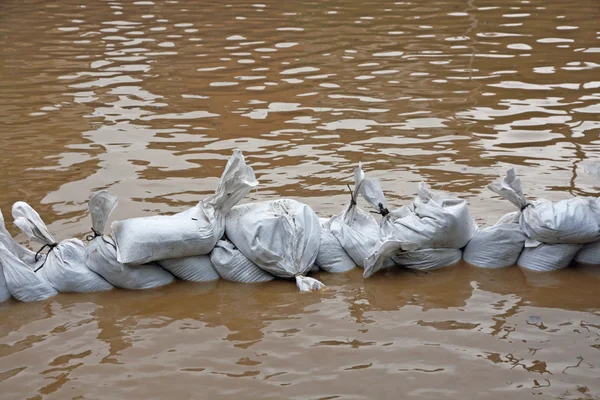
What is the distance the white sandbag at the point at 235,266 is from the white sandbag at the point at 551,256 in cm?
147

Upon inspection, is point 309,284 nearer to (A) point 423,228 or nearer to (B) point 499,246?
(A) point 423,228

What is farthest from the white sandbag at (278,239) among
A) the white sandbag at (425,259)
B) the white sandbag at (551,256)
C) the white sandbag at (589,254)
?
the white sandbag at (589,254)

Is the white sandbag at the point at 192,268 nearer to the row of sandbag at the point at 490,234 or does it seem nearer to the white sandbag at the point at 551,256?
the row of sandbag at the point at 490,234

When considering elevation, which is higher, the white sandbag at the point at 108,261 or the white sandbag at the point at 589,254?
the white sandbag at the point at 108,261

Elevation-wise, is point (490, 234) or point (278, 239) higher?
point (278, 239)

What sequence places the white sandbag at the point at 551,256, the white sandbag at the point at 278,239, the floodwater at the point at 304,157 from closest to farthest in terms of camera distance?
the floodwater at the point at 304,157, the white sandbag at the point at 278,239, the white sandbag at the point at 551,256

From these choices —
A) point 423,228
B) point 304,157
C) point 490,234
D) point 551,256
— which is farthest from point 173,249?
point 304,157

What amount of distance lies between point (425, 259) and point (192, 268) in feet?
4.23

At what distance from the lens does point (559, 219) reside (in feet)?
14.4

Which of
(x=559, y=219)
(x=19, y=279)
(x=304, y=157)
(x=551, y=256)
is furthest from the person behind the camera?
(x=304, y=157)

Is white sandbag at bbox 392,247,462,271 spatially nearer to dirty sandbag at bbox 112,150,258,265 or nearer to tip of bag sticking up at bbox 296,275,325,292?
tip of bag sticking up at bbox 296,275,325,292

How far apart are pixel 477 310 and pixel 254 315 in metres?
1.10

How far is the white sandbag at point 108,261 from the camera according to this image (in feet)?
14.1

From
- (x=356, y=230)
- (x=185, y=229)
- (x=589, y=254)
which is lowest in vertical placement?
(x=589, y=254)
